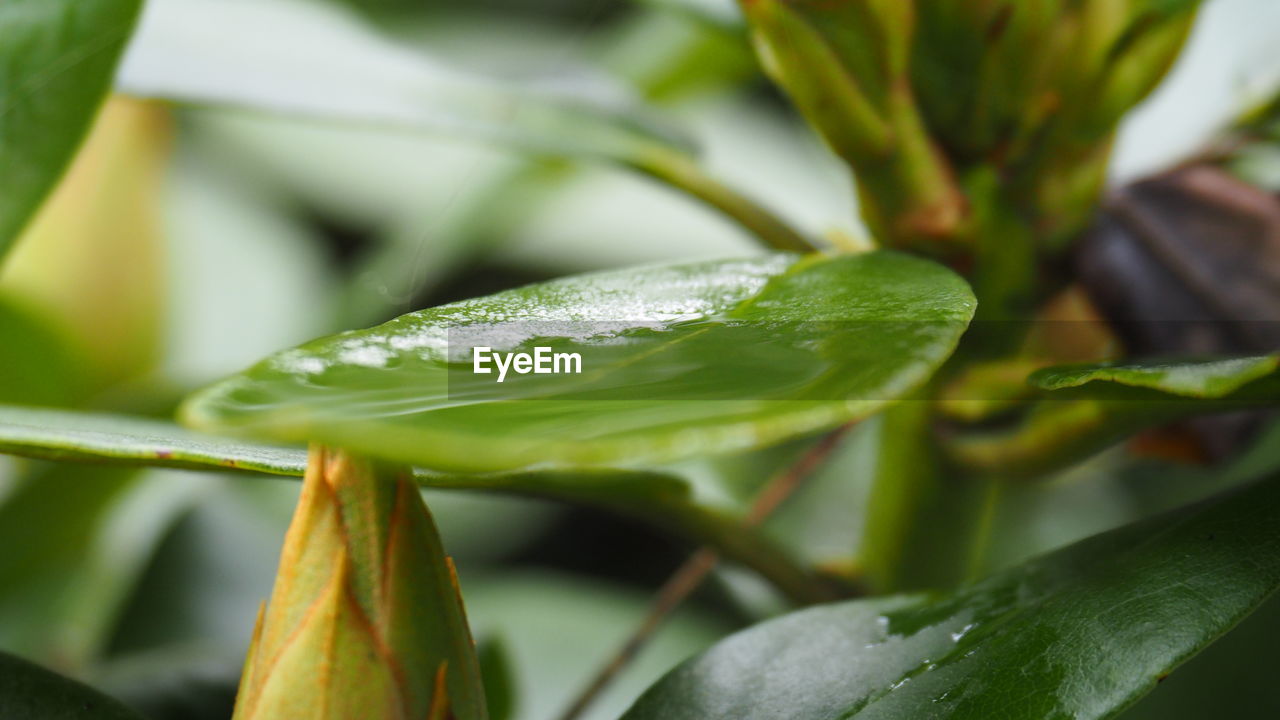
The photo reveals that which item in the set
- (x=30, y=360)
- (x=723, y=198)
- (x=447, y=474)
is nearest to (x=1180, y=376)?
(x=447, y=474)

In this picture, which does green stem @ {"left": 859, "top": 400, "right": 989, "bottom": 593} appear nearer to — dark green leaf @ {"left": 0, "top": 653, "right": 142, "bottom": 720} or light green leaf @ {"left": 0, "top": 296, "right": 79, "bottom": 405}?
dark green leaf @ {"left": 0, "top": 653, "right": 142, "bottom": 720}

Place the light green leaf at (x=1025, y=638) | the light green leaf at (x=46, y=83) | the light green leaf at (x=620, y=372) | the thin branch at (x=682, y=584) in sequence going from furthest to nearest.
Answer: the thin branch at (x=682, y=584) < the light green leaf at (x=46, y=83) < the light green leaf at (x=1025, y=638) < the light green leaf at (x=620, y=372)

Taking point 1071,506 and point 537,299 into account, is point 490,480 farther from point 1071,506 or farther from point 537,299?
point 1071,506

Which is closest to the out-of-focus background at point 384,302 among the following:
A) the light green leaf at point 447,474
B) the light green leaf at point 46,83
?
the light green leaf at point 447,474

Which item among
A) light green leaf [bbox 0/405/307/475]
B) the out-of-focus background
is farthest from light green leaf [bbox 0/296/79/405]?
light green leaf [bbox 0/405/307/475]

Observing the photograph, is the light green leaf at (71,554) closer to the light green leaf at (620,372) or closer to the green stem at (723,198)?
the green stem at (723,198)

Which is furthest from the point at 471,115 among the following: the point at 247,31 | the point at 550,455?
the point at 550,455
